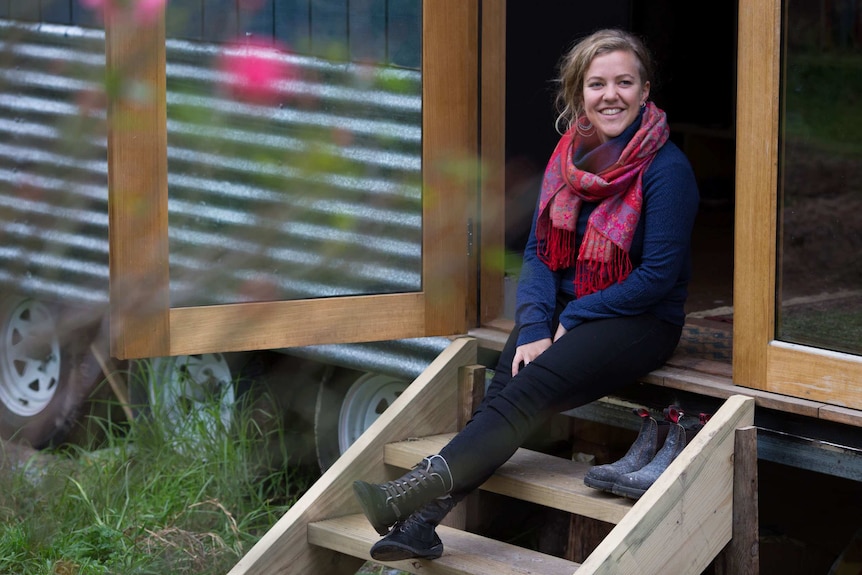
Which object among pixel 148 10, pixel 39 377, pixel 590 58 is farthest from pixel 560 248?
pixel 39 377

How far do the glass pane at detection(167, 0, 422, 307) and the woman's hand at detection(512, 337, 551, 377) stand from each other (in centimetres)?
62

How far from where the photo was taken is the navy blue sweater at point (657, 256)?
3410 millimetres

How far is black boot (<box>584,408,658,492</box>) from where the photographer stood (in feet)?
10.9

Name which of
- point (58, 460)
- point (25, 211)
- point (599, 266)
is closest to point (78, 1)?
point (25, 211)

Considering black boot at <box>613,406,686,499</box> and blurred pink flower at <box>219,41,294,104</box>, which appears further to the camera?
blurred pink flower at <box>219,41,294,104</box>

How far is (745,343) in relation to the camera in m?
3.39

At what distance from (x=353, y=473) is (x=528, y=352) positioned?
26.2 inches

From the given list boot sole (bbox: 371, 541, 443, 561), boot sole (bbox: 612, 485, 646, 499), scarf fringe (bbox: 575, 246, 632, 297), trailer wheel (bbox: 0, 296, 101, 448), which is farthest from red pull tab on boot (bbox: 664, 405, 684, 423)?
trailer wheel (bbox: 0, 296, 101, 448)

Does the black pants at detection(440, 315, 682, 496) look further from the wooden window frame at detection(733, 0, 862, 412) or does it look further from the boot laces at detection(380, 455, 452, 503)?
the wooden window frame at detection(733, 0, 862, 412)

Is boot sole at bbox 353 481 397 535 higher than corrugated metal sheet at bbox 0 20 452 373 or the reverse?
the reverse

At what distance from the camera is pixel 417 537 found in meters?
3.29

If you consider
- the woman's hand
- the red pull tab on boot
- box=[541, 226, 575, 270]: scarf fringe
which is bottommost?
the red pull tab on boot

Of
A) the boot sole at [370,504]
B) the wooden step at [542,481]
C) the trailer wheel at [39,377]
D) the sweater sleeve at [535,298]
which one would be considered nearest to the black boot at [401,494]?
the boot sole at [370,504]

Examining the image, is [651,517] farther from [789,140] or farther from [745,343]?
[789,140]
